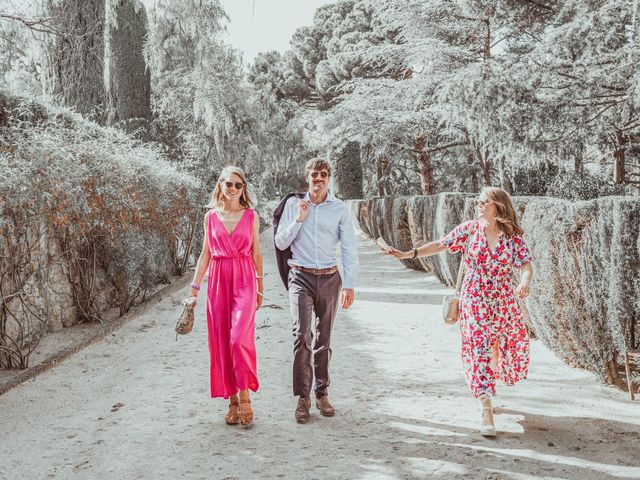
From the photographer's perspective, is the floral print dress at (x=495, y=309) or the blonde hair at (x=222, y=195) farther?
the blonde hair at (x=222, y=195)

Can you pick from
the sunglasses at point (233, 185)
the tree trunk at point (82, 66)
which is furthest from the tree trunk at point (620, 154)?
the sunglasses at point (233, 185)

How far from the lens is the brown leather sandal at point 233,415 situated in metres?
4.27

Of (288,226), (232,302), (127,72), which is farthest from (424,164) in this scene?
(232,302)

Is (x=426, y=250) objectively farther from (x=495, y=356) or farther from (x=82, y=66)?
(x=82, y=66)

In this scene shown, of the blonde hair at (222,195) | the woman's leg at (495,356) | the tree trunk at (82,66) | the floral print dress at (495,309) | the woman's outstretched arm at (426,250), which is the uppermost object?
the tree trunk at (82,66)

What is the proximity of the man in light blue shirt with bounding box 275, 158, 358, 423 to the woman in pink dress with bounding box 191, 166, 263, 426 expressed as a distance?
10.4 inches

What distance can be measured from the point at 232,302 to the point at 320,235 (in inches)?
27.8

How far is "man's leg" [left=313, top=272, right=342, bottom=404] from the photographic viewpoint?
4395 mm

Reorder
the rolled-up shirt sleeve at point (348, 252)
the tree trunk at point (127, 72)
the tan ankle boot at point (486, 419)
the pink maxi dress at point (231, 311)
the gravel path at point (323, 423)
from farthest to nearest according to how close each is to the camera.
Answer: the tree trunk at point (127, 72) → the rolled-up shirt sleeve at point (348, 252) → the pink maxi dress at point (231, 311) → the tan ankle boot at point (486, 419) → the gravel path at point (323, 423)

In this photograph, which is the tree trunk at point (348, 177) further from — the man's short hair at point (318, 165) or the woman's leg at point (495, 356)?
the woman's leg at point (495, 356)

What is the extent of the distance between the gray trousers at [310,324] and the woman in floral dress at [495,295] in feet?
2.85

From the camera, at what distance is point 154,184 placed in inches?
373

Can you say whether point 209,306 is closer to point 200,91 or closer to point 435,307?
point 435,307

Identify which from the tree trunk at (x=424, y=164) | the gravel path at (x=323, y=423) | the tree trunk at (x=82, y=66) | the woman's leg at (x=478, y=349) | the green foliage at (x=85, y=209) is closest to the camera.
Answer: the gravel path at (x=323, y=423)
